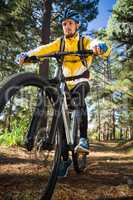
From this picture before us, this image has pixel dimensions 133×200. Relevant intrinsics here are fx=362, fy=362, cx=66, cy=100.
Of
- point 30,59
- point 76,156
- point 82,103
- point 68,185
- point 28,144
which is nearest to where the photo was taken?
point 28,144

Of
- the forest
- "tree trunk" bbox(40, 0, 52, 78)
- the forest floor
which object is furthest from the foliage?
"tree trunk" bbox(40, 0, 52, 78)

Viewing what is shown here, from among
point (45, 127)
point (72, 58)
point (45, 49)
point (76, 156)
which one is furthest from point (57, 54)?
point (76, 156)

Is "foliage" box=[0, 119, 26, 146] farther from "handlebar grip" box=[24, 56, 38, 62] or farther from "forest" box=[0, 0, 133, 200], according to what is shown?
"handlebar grip" box=[24, 56, 38, 62]

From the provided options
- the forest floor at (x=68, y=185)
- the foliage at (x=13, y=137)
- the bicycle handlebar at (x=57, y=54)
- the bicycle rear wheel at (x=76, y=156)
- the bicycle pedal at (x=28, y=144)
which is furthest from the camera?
the foliage at (x=13, y=137)

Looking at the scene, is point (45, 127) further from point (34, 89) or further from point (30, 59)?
point (30, 59)

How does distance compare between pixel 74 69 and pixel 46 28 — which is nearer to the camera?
pixel 74 69

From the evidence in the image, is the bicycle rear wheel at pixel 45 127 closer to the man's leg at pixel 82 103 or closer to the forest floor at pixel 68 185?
the forest floor at pixel 68 185

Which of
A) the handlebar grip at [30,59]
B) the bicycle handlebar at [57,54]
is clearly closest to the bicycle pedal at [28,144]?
the bicycle handlebar at [57,54]

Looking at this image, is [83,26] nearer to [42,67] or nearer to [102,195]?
[42,67]

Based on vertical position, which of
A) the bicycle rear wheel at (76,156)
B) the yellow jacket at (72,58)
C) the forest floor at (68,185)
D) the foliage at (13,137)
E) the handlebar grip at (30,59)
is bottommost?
the forest floor at (68,185)

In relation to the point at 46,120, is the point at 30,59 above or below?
above

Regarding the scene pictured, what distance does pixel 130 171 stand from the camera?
675 centimetres

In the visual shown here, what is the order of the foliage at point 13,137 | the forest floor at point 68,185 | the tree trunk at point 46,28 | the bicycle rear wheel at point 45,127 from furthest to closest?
the tree trunk at point 46,28 < the foliage at point 13,137 < the forest floor at point 68,185 < the bicycle rear wheel at point 45,127

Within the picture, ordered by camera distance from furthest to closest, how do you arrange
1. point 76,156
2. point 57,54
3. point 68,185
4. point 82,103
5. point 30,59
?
1. point 76,156
2. point 82,103
3. point 68,185
4. point 30,59
5. point 57,54
